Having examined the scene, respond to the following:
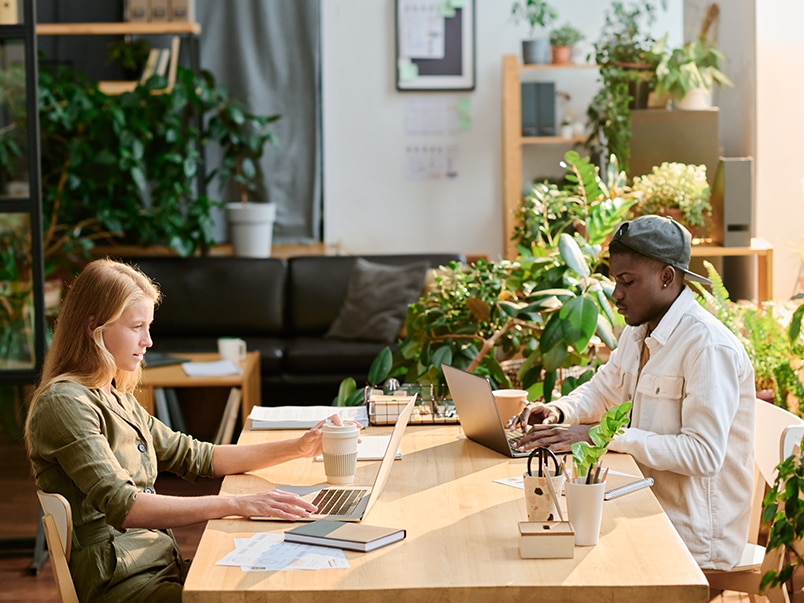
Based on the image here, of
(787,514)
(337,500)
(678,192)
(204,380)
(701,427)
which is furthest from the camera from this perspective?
(204,380)

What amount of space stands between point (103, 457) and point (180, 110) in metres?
4.87

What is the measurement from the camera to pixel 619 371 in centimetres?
279

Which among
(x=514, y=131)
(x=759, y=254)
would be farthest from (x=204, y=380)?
(x=514, y=131)

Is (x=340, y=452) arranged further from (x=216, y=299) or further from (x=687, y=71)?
(x=216, y=299)

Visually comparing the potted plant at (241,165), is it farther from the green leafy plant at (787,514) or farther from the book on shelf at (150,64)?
the green leafy plant at (787,514)

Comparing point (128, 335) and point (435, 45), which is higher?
point (435, 45)

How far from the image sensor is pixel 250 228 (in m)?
6.54

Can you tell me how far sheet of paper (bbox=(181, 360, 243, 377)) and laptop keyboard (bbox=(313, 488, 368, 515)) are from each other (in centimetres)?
295

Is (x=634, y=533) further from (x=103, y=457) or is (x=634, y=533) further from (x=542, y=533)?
(x=103, y=457)

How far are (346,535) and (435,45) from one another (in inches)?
212

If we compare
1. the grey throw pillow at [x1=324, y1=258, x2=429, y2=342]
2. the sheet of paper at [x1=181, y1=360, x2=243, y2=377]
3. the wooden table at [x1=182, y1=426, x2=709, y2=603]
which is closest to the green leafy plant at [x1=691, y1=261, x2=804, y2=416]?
the wooden table at [x1=182, y1=426, x2=709, y2=603]

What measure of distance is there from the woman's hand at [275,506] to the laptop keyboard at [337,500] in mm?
33

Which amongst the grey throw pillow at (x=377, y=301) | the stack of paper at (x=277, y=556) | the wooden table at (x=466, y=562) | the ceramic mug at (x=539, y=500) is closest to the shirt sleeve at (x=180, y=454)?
the wooden table at (x=466, y=562)

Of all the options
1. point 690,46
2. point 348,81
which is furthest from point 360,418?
point 348,81
